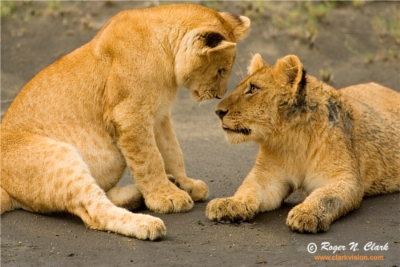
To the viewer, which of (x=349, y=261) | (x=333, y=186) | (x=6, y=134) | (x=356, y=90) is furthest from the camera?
(x=356, y=90)

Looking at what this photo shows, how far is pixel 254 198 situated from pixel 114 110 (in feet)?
4.10

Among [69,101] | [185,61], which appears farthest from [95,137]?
[185,61]

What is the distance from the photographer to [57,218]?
5898 millimetres

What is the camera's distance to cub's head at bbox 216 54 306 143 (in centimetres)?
592

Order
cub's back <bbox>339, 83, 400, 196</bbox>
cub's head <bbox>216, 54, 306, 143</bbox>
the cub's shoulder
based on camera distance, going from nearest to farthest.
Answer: cub's head <bbox>216, 54, 306, 143</bbox>, cub's back <bbox>339, 83, 400, 196</bbox>, the cub's shoulder

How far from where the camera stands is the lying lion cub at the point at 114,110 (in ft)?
19.0

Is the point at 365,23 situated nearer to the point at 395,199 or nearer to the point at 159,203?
the point at 395,199

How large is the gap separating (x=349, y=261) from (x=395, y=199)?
5.09 ft

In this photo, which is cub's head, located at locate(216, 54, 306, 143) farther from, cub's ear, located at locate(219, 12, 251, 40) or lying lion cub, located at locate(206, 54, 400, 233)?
cub's ear, located at locate(219, 12, 251, 40)

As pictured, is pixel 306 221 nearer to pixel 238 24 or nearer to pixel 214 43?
pixel 214 43

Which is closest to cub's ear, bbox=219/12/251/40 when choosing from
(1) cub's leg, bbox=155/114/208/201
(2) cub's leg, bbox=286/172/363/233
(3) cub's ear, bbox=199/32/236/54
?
(3) cub's ear, bbox=199/32/236/54

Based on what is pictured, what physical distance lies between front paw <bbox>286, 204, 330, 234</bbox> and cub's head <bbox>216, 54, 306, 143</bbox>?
2.50 ft

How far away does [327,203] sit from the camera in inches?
219

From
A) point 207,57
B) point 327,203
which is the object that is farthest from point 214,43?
point 327,203
